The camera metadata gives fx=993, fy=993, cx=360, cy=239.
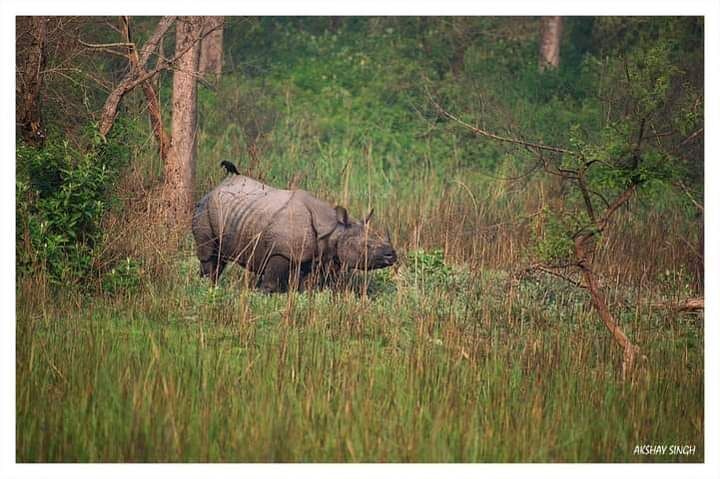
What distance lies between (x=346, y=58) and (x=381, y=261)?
10.3m

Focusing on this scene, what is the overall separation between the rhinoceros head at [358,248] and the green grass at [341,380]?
75 centimetres

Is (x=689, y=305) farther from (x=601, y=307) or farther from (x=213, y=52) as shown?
(x=213, y=52)

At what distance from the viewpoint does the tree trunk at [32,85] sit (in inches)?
365

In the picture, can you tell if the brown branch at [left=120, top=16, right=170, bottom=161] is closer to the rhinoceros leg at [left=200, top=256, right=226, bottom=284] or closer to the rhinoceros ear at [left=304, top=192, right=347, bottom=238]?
the rhinoceros leg at [left=200, top=256, right=226, bottom=284]

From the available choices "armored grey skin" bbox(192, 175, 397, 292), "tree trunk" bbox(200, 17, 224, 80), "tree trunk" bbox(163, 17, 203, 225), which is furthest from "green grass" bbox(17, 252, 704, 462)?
"tree trunk" bbox(200, 17, 224, 80)

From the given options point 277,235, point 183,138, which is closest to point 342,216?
point 277,235

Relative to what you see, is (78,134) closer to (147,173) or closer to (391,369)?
(147,173)

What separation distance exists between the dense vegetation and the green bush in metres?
0.02

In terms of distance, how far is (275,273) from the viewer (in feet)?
33.8

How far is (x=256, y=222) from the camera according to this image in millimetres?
10273

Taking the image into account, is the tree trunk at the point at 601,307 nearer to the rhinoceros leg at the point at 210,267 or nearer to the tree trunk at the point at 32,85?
the rhinoceros leg at the point at 210,267

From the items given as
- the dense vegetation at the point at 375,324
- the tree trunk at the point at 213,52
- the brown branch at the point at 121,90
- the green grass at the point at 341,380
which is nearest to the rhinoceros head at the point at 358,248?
the dense vegetation at the point at 375,324

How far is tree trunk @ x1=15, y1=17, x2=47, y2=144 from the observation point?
365 inches
